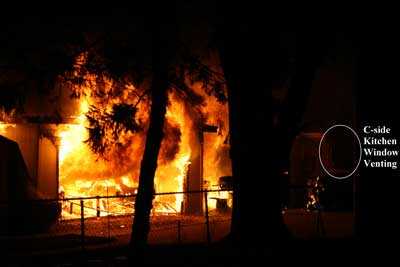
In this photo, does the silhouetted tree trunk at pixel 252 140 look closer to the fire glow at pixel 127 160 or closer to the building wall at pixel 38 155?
the fire glow at pixel 127 160

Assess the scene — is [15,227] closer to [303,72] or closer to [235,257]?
[235,257]

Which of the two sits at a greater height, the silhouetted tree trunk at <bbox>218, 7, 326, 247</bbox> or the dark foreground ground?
the silhouetted tree trunk at <bbox>218, 7, 326, 247</bbox>

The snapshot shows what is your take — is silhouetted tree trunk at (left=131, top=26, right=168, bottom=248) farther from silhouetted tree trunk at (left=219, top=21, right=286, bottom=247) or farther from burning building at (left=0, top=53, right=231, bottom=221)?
burning building at (left=0, top=53, right=231, bottom=221)

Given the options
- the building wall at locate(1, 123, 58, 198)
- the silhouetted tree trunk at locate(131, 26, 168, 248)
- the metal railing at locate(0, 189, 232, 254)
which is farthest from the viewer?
the building wall at locate(1, 123, 58, 198)

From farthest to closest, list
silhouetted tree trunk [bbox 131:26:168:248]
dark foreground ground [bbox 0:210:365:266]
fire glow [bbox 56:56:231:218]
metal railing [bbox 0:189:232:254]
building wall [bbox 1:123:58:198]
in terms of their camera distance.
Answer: fire glow [bbox 56:56:231:218]
building wall [bbox 1:123:58:198]
metal railing [bbox 0:189:232:254]
dark foreground ground [bbox 0:210:365:266]
silhouetted tree trunk [bbox 131:26:168:248]

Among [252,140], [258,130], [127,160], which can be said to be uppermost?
[258,130]

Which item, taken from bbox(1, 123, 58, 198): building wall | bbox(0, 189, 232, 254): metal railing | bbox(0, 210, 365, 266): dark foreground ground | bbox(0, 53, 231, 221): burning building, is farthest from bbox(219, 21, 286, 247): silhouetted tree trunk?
bbox(1, 123, 58, 198): building wall

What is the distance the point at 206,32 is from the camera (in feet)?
67.2

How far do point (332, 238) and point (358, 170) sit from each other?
175cm

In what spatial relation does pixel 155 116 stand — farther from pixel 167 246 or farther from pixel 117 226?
pixel 117 226

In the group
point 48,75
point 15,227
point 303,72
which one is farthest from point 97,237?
point 303,72

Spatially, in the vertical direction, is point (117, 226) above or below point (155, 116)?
below

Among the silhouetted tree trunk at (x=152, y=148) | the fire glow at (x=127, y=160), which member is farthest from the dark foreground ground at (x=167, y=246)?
the fire glow at (x=127, y=160)

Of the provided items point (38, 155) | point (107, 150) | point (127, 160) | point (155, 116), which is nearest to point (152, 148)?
point (155, 116)
